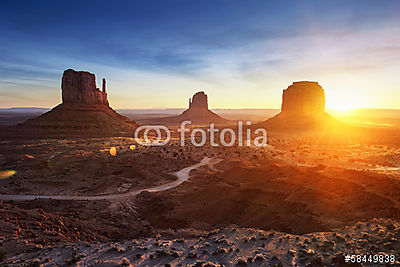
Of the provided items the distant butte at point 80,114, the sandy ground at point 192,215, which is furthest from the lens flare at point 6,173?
the distant butte at point 80,114

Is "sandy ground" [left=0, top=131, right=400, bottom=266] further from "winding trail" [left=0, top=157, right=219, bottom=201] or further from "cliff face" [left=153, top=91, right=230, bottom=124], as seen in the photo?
"cliff face" [left=153, top=91, right=230, bottom=124]

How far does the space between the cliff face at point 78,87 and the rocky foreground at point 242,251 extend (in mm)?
79029

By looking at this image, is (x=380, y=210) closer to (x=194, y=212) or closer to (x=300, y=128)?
(x=194, y=212)

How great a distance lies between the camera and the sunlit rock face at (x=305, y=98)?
9806 centimetres

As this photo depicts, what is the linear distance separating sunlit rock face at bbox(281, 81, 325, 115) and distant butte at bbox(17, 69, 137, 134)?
73.2m

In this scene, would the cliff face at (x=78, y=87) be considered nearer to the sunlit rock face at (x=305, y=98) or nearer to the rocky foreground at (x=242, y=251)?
the rocky foreground at (x=242, y=251)

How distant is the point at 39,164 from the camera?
31875 mm

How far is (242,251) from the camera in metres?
9.62

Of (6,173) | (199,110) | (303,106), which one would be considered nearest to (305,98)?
(303,106)

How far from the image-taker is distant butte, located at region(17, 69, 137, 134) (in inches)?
2589

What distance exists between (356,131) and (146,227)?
291 feet

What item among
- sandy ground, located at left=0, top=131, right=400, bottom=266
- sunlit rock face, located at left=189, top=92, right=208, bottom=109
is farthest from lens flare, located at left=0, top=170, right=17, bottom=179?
sunlit rock face, located at left=189, top=92, right=208, bottom=109

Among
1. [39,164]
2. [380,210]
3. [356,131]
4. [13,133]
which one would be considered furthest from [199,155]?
[356,131]

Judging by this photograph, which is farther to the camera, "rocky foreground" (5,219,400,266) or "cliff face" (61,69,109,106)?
"cliff face" (61,69,109,106)
